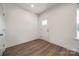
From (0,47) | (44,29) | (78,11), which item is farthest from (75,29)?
(0,47)

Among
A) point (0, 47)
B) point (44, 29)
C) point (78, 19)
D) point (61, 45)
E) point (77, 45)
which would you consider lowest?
point (61, 45)

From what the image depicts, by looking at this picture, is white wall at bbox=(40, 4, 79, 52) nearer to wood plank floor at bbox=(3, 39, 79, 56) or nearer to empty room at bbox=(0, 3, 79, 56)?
empty room at bbox=(0, 3, 79, 56)

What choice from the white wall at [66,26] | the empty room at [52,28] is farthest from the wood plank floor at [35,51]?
the white wall at [66,26]

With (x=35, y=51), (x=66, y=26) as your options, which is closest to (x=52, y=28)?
(x=66, y=26)

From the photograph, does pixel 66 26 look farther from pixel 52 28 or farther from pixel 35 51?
pixel 35 51

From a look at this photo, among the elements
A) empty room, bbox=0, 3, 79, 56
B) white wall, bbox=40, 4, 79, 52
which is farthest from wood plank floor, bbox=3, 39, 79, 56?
white wall, bbox=40, 4, 79, 52

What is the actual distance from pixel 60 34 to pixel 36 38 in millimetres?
1462

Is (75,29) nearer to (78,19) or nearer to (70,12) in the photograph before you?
(78,19)

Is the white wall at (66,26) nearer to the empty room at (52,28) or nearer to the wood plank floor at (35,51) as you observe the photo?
the empty room at (52,28)

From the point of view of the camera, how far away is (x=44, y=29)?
10.7ft

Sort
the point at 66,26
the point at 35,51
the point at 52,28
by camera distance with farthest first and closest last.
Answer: the point at 52,28 < the point at 66,26 < the point at 35,51

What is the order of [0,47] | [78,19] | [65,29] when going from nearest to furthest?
[0,47] → [78,19] → [65,29]

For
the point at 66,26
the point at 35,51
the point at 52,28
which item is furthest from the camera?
the point at 52,28

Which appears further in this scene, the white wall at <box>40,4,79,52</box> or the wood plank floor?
the white wall at <box>40,4,79,52</box>
